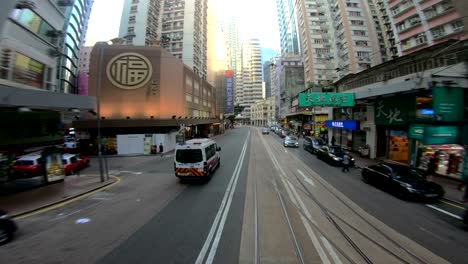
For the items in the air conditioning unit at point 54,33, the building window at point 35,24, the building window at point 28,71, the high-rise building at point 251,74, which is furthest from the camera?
the high-rise building at point 251,74

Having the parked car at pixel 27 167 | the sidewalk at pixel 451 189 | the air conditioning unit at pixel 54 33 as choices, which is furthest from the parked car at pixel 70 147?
the sidewalk at pixel 451 189

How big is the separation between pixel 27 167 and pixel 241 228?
609 inches

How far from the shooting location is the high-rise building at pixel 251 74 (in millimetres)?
161250

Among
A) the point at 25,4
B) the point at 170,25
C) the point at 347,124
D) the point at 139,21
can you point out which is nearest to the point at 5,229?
the point at 25,4

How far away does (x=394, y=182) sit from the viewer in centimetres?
1045

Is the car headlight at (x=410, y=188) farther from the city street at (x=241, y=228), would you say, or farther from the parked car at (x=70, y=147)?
the parked car at (x=70, y=147)

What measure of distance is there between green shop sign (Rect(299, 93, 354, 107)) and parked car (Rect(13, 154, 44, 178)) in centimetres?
2076

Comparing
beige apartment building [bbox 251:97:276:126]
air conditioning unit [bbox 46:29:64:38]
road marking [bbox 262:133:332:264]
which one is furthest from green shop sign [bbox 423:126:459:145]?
beige apartment building [bbox 251:97:276:126]

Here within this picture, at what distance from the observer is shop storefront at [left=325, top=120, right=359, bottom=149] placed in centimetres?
2469

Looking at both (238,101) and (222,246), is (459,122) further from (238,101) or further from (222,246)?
(238,101)

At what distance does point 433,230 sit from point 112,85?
32219mm

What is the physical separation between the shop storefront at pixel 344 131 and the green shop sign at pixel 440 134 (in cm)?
1148

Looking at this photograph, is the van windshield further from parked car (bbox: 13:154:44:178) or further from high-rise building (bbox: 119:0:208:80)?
high-rise building (bbox: 119:0:208:80)

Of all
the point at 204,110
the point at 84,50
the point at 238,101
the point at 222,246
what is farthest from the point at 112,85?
the point at 238,101
